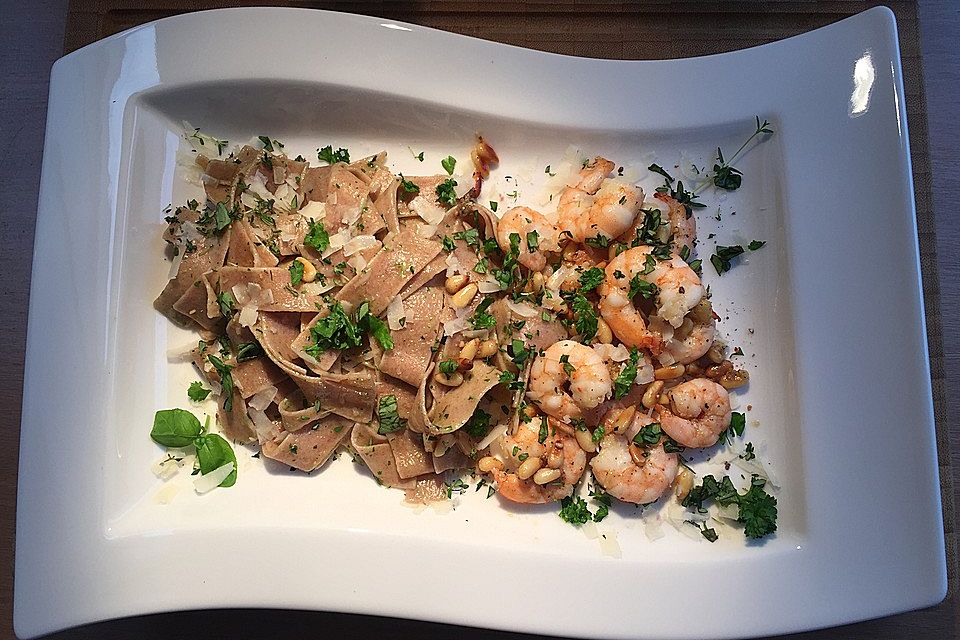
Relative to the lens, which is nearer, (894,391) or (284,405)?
(894,391)

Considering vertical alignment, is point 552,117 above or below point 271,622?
above

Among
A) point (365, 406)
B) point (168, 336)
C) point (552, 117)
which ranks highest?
point (552, 117)

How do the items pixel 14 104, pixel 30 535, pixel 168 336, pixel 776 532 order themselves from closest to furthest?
1. pixel 30 535
2. pixel 776 532
3. pixel 168 336
4. pixel 14 104

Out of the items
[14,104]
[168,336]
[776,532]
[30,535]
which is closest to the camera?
[30,535]

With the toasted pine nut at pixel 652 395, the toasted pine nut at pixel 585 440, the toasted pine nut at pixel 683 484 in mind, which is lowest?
the toasted pine nut at pixel 683 484

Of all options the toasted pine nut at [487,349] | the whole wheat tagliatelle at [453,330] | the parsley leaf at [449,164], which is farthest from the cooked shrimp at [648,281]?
the parsley leaf at [449,164]

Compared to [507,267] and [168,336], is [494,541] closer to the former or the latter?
[507,267]

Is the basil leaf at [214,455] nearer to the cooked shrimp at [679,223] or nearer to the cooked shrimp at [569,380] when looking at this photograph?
the cooked shrimp at [569,380]

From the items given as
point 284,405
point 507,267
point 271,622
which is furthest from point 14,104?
point 271,622
